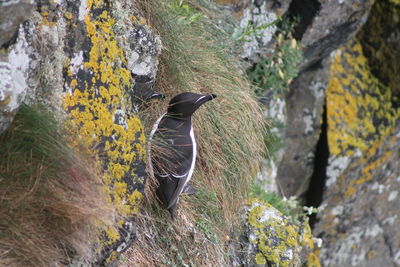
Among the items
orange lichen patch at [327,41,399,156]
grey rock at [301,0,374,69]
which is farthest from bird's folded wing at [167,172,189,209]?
orange lichen patch at [327,41,399,156]

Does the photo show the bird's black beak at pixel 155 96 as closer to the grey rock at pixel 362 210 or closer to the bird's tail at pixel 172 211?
the bird's tail at pixel 172 211

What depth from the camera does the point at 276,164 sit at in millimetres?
6609

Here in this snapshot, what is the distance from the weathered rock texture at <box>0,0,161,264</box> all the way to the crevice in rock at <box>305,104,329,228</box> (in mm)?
3999

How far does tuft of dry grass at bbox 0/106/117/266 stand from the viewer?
2.65 m

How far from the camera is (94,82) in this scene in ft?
10.3

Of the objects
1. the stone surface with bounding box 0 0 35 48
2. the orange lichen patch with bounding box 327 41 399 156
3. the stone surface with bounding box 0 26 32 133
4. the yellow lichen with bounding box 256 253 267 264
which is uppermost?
the stone surface with bounding box 0 0 35 48

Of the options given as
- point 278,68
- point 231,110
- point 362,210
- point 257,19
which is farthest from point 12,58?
point 362,210

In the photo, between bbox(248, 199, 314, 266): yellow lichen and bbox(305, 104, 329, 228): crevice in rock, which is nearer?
bbox(248, 199, 314, 266): yellow lichen

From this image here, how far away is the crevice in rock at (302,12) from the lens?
20.1 ft

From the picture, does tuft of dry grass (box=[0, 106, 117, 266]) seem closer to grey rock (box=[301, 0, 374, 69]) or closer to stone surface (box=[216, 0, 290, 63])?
stone surface (box=[216, 0, 290, 63])

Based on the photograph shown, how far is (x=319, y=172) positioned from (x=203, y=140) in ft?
10.7

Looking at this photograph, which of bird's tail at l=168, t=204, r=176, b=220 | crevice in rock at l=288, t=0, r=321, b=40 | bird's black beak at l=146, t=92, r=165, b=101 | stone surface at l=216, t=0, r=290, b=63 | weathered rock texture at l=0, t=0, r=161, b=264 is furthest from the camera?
crevice in rock at l=288, t=0, r=321, b=40

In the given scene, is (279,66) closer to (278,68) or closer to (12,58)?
(278,68)

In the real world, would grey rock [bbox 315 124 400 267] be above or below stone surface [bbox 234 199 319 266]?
below
